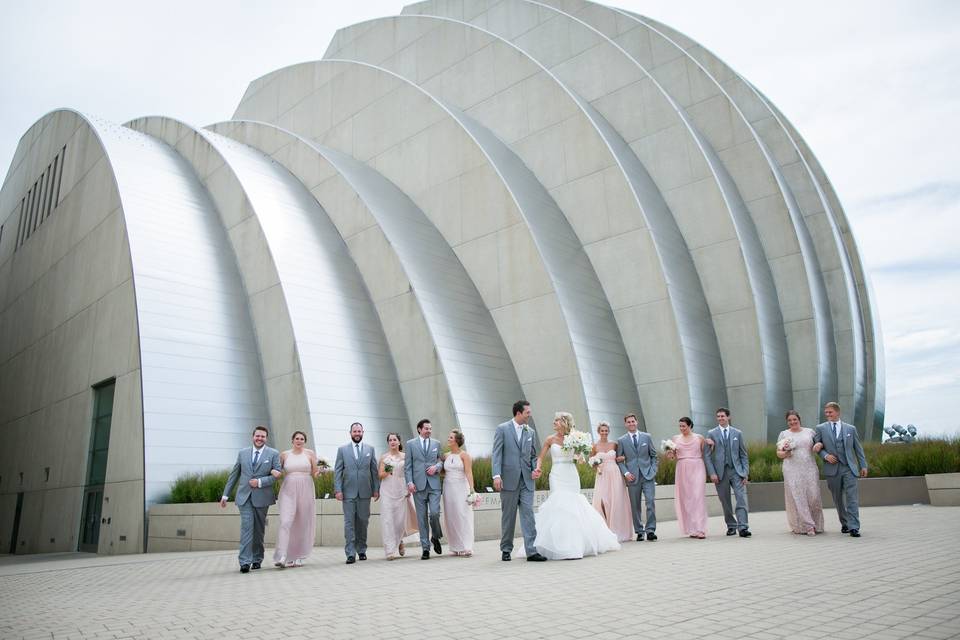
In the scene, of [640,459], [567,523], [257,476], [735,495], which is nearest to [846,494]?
[735,495]

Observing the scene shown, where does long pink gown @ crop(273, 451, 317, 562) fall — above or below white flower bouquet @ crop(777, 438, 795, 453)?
below

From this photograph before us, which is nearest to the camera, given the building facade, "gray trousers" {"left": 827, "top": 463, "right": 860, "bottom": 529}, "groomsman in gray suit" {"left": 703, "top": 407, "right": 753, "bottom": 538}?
"gray trousers" {"left": 827, "top": 463, "right": 860, "bottom": 529}

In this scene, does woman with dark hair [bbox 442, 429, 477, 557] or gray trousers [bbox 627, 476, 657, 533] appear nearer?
woman with dark hair [bbox 442, 429, 477, 557]

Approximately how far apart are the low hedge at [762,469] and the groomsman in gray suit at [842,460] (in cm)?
530

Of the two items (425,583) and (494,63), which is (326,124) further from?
(425,583)

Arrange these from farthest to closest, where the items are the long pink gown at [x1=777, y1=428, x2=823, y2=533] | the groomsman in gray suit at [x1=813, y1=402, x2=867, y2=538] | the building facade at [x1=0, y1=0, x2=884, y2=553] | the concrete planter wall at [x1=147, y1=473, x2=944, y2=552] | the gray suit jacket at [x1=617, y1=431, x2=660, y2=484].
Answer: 1. the building facade at [x1=0, y1=0, x2=884, y2=553]
2. the concrete planter wall at [x1=147, y1=473, x2=944, y2=552]
3. the gray suit jacket at [x1=617, y1=431, x2=660, y2=484]
4. the long pink gown at [x1=777, y1=428, x2=823, y2=533]
5. the groomsman in gray suit at [x1=813, y1=402, x2=867, y2=538]

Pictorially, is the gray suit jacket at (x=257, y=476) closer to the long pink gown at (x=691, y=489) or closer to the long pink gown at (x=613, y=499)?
the long pink gown at (x=613, y=499)

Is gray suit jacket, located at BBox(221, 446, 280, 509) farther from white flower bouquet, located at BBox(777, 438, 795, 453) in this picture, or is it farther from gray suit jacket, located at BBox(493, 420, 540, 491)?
white flower bouquet, located at BBox(777, 438, 795, 453)

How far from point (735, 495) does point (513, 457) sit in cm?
364

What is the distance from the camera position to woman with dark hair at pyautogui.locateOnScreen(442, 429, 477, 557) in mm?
9625

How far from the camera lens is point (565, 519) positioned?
28.7 feet

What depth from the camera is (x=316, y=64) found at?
27.2 meters

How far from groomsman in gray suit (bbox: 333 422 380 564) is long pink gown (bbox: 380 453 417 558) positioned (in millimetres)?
177

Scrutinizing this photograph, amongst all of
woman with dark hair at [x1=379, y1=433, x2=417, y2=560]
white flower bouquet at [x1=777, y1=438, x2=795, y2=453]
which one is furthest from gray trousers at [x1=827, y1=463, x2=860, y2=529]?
woman with dark hair at [x1=379, y1=433, x2=417, y2=560]
